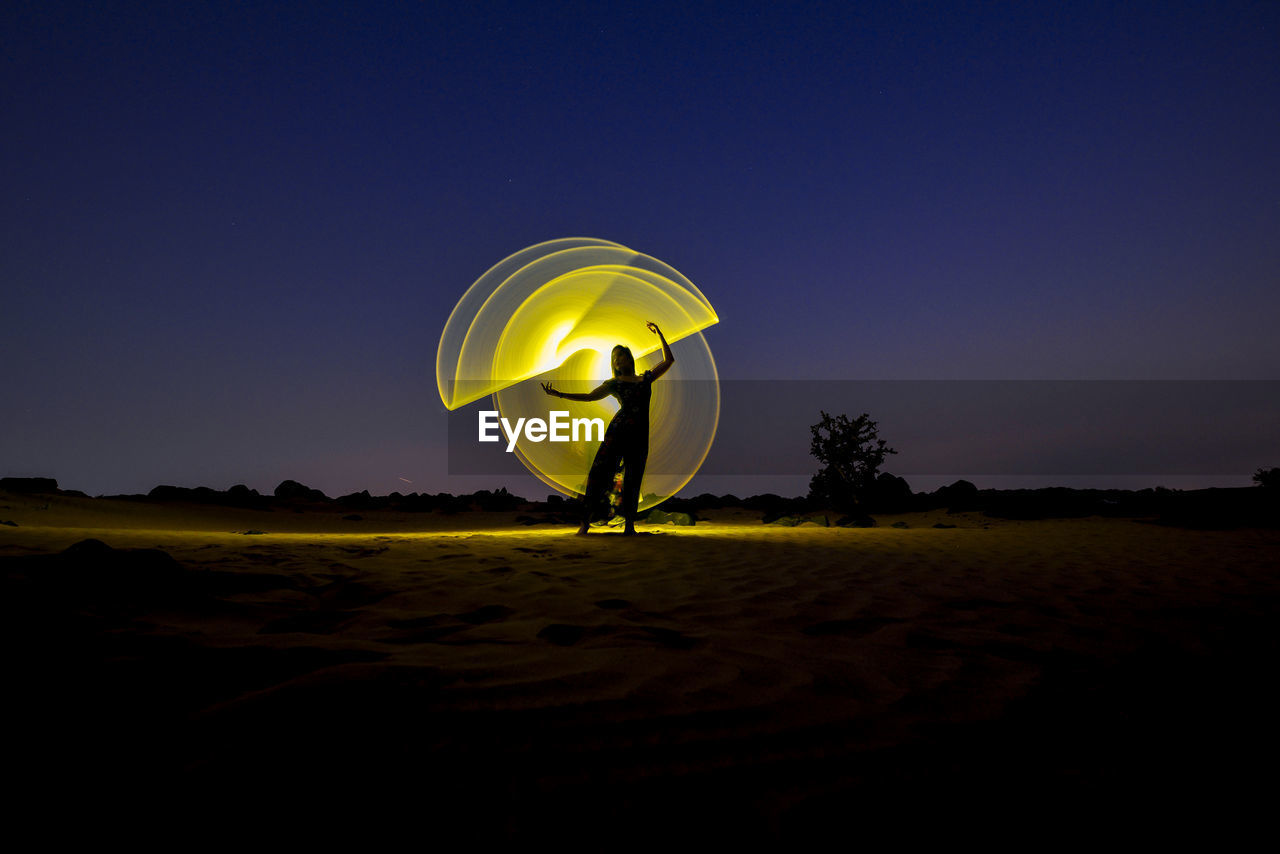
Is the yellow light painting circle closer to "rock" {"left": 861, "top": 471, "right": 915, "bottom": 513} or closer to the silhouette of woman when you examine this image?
the silhouette of woman

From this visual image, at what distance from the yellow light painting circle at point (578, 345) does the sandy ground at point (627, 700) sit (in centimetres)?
705

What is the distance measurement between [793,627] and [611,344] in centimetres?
942

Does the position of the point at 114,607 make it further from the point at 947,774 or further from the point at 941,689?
the point at 941,689

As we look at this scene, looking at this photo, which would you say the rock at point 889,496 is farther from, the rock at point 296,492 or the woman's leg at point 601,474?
the rock at point 296,492

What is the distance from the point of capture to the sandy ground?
1.27m

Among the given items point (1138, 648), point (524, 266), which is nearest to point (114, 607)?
point (1138, 648)

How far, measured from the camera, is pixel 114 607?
7.98 feet

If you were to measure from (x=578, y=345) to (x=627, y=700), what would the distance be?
1043cm

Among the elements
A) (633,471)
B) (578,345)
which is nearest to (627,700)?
(633,471)

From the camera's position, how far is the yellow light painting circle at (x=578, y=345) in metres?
10.1

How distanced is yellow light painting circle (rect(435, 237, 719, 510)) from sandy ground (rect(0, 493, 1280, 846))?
278 inches

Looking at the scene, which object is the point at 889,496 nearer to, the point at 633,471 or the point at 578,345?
the point at 578,345

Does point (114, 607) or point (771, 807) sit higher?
point (114, 607)

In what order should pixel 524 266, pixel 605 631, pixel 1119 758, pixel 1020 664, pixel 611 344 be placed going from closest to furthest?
1. pixel 1119 758
2. pixel 1020 664
3. pixel 605 631
4. pixel 524 266
5. pixel 611 344
